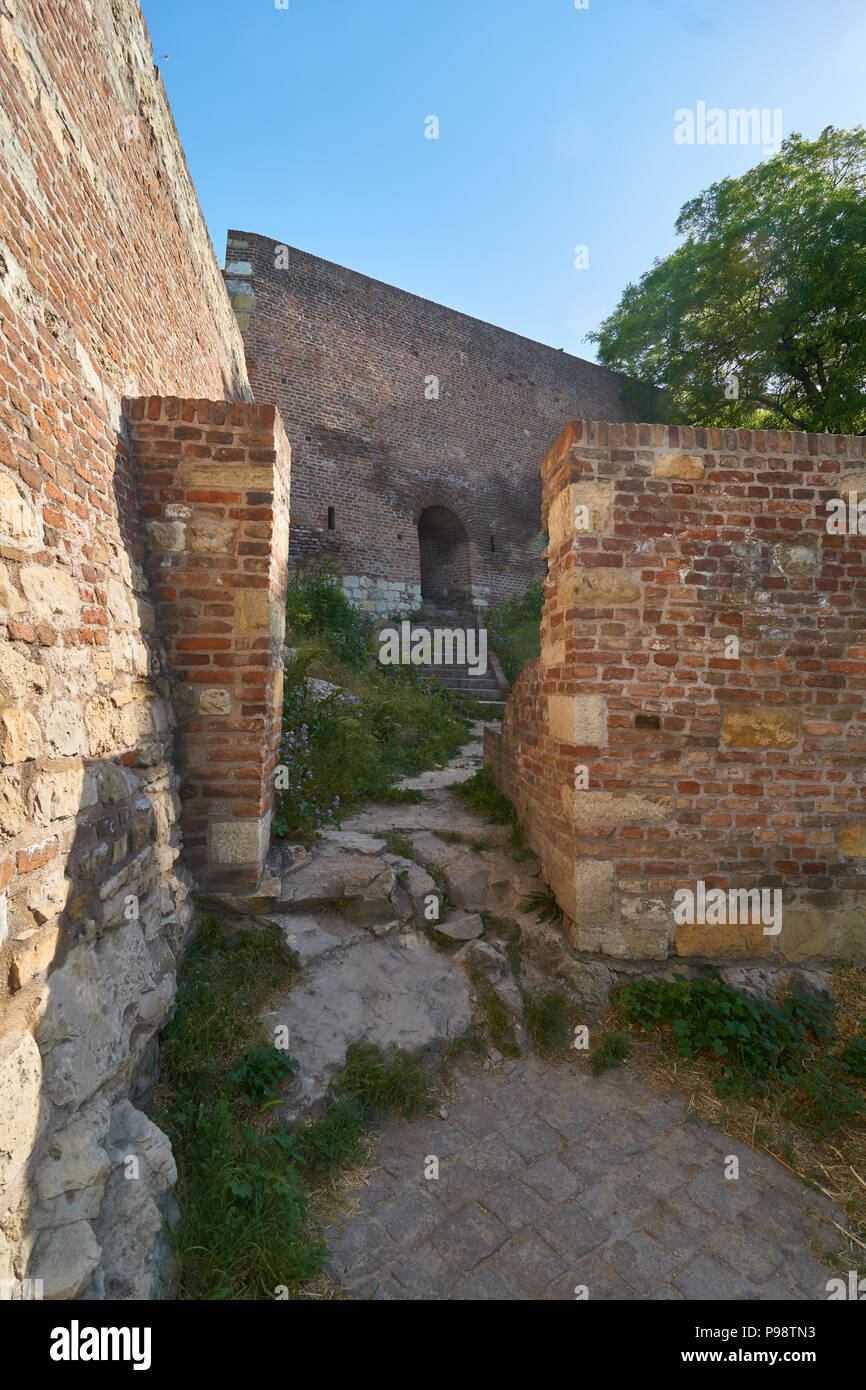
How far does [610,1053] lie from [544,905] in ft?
3.14

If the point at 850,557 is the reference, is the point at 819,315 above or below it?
above

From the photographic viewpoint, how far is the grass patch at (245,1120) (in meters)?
2.11

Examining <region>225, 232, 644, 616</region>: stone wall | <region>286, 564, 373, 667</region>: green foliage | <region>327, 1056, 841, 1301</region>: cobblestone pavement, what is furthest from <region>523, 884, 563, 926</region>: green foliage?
<region>225, 232, 644, 616</region>: stone wall

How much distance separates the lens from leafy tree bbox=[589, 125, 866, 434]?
10.9 m

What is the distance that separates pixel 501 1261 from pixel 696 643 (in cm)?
317

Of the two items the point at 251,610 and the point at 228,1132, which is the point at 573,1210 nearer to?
the point at 228,1132

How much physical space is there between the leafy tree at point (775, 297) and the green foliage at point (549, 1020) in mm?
12202

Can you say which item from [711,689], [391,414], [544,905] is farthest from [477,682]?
[711,689]

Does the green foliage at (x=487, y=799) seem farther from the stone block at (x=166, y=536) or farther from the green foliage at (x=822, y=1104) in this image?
the stone block at (x=166, y=536)

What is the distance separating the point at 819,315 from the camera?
37.6ft

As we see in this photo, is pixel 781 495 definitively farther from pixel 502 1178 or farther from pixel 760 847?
pixel 502 1178

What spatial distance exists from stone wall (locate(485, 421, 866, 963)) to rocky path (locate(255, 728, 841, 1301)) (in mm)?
884

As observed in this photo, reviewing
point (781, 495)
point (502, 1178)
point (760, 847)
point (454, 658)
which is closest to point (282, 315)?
point (454, 658)
